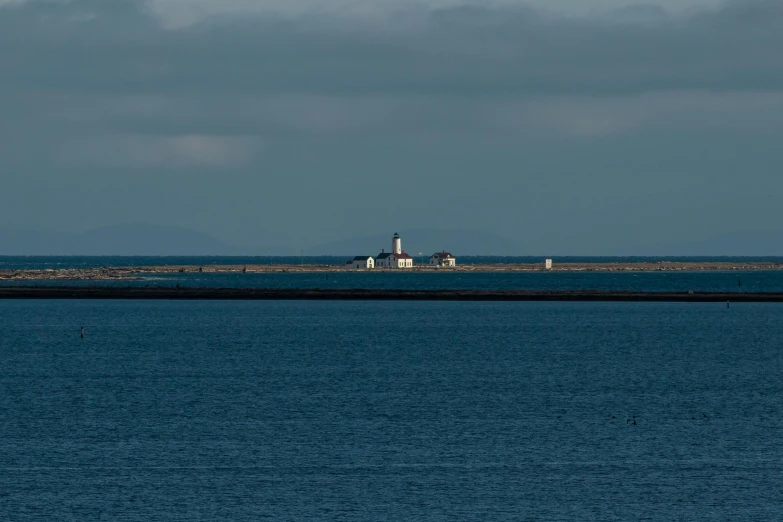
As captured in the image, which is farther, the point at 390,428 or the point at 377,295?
the point at 377,295

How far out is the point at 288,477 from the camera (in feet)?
122

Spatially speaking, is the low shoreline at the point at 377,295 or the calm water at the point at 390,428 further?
the low shoreline at the point at 377,295

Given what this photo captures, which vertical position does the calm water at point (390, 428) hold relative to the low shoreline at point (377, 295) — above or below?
below

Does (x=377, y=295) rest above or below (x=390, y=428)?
above

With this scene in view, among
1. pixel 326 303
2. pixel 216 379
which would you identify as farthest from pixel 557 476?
pixel 326 303

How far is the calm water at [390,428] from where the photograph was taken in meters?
34.3

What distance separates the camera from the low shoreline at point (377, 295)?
141 m

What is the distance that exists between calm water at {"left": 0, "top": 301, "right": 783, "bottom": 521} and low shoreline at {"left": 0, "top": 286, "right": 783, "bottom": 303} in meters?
43.2

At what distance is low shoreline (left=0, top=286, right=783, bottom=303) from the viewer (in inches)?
5541

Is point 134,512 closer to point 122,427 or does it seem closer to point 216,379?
point 122,427

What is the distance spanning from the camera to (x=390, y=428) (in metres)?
46.7

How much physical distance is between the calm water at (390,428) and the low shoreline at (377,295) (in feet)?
142

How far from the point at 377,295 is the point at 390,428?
316 feet

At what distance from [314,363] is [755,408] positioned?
100ft
